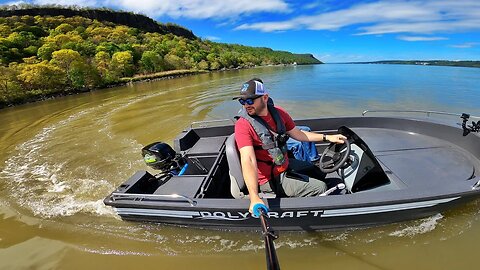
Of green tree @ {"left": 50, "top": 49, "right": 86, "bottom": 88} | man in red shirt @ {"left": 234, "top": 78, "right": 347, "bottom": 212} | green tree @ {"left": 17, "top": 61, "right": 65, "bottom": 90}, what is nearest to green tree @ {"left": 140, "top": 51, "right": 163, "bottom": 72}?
green tree @ {"left": 50, "top": 49, "right": 86, "bottom": 88}

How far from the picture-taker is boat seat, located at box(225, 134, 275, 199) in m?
3.29

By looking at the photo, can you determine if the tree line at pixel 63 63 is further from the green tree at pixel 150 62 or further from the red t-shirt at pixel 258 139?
the red t-shirt at pixel 258 139

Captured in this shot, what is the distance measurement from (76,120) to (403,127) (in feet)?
40.4

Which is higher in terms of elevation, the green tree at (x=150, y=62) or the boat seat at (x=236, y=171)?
the green tree at (x=150, y=62)

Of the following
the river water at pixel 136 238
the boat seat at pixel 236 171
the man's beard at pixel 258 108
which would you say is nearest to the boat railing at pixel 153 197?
the boat seat at pixel 236 171

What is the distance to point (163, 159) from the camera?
480 centimetres

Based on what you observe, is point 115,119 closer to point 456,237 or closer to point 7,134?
point 7,134

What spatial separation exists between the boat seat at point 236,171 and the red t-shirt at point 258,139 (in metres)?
0.22

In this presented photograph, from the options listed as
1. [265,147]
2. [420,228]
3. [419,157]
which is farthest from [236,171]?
[419,157]

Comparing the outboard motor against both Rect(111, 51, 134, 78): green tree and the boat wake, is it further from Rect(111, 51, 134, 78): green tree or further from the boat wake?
Rect(111, 51, 134, 78): green tree

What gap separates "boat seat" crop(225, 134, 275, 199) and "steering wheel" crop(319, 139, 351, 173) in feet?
2.60

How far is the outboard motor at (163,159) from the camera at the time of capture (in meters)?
4.80

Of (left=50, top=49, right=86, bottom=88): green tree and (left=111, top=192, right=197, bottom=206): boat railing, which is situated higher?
(left=50, top=49, right=86, bottom=88): green tree

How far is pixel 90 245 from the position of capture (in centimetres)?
388
